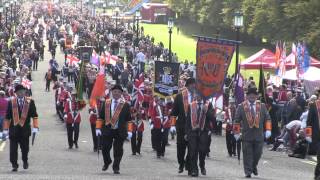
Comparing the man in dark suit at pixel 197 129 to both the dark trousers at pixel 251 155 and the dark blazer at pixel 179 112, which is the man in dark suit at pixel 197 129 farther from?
the dark trousers at pixel 251 155

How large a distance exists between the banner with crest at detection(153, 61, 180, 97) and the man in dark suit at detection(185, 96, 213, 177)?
946cm

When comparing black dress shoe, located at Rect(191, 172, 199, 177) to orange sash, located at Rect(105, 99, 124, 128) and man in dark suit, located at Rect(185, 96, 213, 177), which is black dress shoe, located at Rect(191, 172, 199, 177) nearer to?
man in dark suit, located at Rect(185, 96, 213, 177)

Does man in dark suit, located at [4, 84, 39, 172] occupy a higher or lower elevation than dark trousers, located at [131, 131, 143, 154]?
higher

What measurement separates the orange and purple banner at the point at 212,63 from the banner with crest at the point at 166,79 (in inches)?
307

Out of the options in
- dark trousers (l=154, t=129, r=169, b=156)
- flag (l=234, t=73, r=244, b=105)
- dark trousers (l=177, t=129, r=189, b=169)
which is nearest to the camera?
dark trousers (l=177, t=129, r=189, b=169)

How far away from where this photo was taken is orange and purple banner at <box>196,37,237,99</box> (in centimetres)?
1853

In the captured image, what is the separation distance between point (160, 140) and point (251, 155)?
6.23 meters

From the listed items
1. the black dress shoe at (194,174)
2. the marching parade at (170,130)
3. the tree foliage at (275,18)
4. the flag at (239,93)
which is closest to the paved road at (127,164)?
the marching parade at (170,130)

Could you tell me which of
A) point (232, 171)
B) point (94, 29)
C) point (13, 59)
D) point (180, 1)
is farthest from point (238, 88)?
point (180, 1)

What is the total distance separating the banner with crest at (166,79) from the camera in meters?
27.3

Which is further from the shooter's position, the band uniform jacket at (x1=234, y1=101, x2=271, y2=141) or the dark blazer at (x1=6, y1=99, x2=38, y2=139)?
the dark blazer at (x1=6, y1=99, x2=38, y2=139)

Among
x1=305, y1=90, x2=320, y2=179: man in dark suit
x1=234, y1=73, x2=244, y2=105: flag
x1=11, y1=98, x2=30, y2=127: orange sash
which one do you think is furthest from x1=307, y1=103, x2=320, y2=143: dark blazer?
x1=234, y1=73, x2=244, y2=105: flag

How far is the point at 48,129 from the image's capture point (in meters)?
31.7

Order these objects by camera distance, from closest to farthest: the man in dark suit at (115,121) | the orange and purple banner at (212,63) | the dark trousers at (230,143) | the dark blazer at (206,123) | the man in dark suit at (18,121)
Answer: the dark blazer at (206,123) → the man in dark suit at (115,121) → the man in dark suit at (18,121) → the orange and purple banner at (212,63) → the dark trousers at (230,143)
